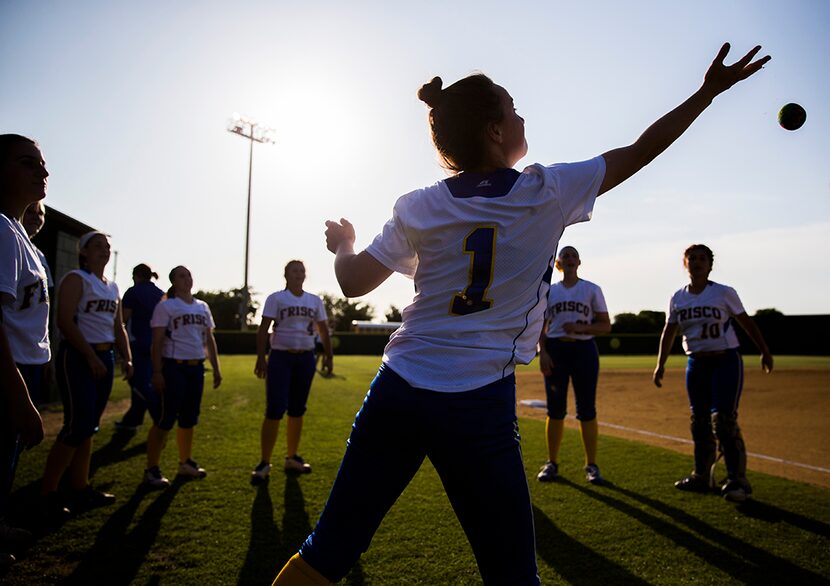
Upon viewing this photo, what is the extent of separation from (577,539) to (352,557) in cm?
320

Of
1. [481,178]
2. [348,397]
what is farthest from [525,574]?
[348,397]

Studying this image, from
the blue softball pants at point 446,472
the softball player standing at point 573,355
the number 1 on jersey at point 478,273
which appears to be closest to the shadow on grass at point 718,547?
the softball player standing at point 573,355

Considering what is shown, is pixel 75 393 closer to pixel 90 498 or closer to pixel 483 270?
pixel 90 498

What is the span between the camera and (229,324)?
3344 inches

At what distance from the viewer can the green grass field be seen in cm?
380

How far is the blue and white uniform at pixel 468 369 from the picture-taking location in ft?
5.74

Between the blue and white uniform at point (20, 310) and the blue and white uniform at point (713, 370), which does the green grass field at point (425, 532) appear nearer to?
the blue and white uniform at point (713, 370)

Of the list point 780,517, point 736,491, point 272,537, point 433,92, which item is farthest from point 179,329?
point 780,517

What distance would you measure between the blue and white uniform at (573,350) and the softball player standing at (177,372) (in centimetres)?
391

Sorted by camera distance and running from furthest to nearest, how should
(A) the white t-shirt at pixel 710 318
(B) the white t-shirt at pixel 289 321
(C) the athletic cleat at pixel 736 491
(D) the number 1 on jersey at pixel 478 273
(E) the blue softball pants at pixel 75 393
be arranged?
(B) the white t-shirt at pixel 289 321 → (A) the white t-shirt at pixel 710 318 → (C) the athletic cleat at pixel 736 491 → (E) the blue softball pants at pixel 75 393 → (D) the number 1 on jersey at pixel 478 273

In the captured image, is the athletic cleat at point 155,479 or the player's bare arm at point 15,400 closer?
the player's bare arm at point 15,400

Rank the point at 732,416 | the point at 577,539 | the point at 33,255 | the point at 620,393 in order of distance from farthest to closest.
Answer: the point at 620,393
the point at 732,416
the point at 577,539
the point at 33,255

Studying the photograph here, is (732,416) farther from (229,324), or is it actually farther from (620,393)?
(229,324)

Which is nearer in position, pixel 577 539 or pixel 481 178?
pixel 481 178
